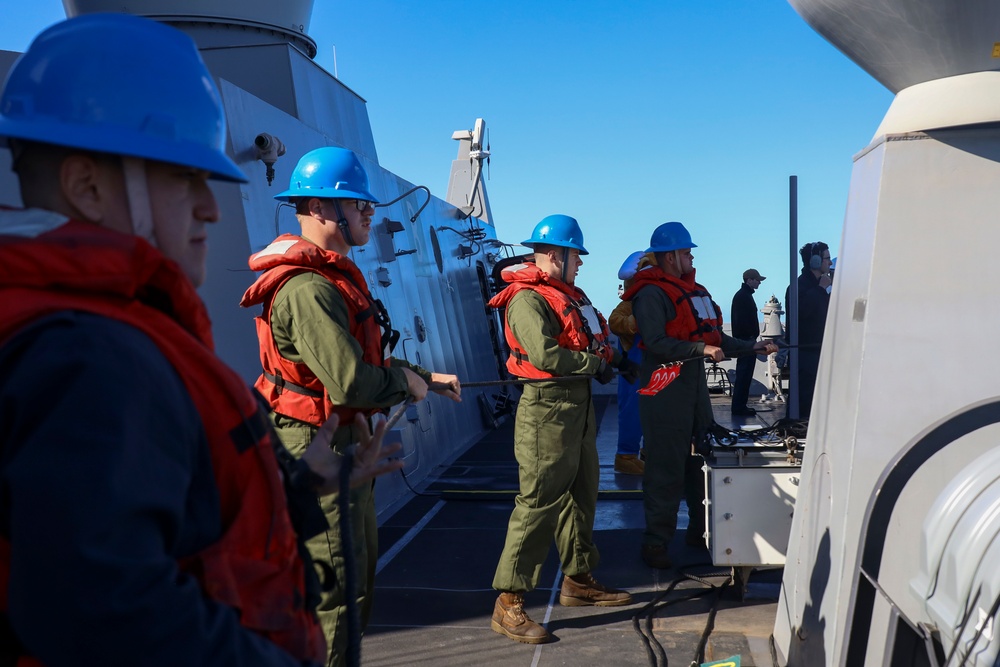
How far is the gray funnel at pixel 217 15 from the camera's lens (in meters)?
6.82

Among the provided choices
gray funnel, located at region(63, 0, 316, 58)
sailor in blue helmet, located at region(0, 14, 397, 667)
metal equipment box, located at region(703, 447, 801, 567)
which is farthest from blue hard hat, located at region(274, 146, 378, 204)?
gray funnel, located at region(63, 0, 316, 58)

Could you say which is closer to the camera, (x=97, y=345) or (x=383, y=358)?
(x=97, y=345)

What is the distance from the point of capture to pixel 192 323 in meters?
1.18

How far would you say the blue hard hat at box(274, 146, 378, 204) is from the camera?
10.1ft

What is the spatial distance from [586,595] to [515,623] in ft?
1.81

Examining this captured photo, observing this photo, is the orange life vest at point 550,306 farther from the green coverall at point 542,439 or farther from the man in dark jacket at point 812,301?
the man in dark jacket at point 812,301

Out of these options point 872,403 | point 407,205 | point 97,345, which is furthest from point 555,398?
point 407,205

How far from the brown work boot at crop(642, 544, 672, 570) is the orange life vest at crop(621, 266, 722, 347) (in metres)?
1.24

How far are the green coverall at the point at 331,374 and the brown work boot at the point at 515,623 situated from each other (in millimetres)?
1204

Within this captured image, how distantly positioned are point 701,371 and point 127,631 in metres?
4.44

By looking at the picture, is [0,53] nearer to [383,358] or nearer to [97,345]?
[383,358]

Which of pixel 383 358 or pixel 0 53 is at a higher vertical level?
pixel 0 53

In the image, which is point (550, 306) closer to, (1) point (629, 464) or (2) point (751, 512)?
(2) point (751, 512)

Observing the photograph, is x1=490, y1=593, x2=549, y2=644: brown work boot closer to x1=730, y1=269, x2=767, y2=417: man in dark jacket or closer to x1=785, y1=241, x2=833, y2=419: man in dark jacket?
x1=785, y1=241, x2=833, y2=419: man in dark jacket
